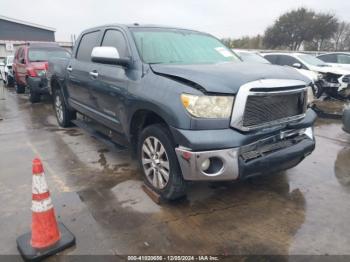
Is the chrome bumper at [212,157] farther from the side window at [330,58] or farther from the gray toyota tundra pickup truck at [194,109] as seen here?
the side window at [330,58]

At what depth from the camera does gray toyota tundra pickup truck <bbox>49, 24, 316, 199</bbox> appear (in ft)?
9.48

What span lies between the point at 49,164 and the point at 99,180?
1.07 metres

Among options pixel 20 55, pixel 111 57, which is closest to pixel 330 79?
pixel 111 57

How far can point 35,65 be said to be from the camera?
964 cm

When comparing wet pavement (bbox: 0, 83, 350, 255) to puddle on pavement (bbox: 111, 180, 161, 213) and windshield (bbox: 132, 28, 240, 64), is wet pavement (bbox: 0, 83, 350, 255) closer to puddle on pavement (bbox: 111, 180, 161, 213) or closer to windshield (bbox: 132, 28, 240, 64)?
puddle on pavement (bbox: 111, 180, 161, 213)

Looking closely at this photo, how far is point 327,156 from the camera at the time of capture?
4992 mm

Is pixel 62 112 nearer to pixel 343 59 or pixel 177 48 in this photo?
pixel 177 48

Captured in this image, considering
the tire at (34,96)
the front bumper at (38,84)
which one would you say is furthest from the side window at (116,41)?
the tire at (34,96)

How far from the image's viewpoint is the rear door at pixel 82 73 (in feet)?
16.1

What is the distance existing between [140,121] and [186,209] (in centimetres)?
118

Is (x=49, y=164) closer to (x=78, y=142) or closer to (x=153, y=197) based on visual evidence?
(x=78, y=142)

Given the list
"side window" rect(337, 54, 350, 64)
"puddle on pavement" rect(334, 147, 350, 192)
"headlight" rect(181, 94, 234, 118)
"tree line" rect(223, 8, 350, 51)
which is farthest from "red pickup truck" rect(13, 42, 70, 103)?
"tree line" rect(223, 8, 350, 51)

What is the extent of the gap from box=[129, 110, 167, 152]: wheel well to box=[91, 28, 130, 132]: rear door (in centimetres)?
27

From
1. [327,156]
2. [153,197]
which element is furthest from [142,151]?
[327,156]
